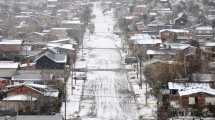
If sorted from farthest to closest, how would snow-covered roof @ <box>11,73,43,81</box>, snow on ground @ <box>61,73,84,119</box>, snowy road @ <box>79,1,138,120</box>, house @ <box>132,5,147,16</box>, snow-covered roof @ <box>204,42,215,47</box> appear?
1. house @ <box>132,5,147,16</box>
2. snow-covered roof @ <box>204,42,215,47</box>
3. snow-covered roof @ <box>11,73,43,81</box>
4. snow on ground @ <box>61,73,84,119</box>
5. snowy road @ <box>79,1,138,120</box>

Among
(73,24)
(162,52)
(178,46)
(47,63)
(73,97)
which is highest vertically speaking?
(73,24)

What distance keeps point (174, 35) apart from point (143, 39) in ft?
6.47

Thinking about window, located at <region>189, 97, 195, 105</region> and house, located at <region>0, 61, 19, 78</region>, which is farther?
house, located at <region>0, 61, 19, 78</region>

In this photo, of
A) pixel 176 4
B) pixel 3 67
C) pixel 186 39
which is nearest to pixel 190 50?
pixel 186 39

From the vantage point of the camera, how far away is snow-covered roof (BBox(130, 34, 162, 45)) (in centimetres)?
2072

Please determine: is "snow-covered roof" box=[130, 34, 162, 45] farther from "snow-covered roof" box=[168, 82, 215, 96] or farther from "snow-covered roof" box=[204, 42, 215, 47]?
"snow-covered roof" box=[168, 82, 215, 96]

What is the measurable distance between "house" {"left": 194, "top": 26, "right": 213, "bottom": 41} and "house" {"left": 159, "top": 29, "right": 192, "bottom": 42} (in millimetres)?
472

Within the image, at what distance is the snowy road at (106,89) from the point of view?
12789 mm

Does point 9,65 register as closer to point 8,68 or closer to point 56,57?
point 8,68

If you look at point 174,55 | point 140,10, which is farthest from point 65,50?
point 140,10


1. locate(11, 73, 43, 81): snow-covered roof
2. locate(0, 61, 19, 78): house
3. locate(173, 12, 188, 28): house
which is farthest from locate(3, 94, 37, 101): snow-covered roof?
locate(173, 12, 188, 28): house

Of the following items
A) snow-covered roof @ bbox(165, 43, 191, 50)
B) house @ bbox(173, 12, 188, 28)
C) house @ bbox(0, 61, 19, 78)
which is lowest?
house @ bbox(0, 61, 19, 78)

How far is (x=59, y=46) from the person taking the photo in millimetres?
19719

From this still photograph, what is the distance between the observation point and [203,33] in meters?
24.0
